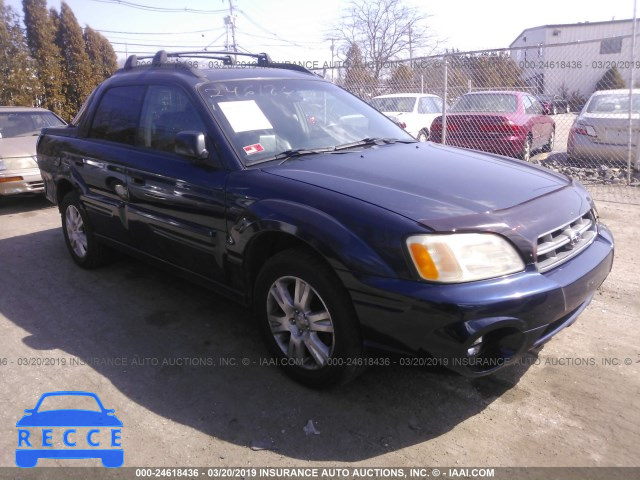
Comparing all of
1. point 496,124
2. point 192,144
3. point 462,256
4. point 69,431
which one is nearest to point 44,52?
point 496,124

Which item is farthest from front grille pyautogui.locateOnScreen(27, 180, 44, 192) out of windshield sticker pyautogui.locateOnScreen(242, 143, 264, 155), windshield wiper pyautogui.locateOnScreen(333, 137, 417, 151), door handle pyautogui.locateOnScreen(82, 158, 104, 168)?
windshield wiper pyautogui.locateOnScreen(333, 137, 417, 151)

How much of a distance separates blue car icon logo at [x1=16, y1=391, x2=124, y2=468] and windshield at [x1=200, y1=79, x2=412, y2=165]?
5.44 ft

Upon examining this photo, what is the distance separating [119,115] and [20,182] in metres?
4.41

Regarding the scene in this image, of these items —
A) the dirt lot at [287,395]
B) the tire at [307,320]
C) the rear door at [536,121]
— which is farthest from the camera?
the rear door at [536,121]

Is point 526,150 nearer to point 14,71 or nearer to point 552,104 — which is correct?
point 552,104

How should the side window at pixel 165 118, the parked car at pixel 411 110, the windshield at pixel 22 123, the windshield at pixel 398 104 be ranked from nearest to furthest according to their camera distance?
1. the side window at pixel 165 118
2. the windshield at pixel 22 123
3. the parked car at pixel 411 110
4. the windshield at pixel 398 104

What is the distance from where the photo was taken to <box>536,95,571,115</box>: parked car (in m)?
11.1

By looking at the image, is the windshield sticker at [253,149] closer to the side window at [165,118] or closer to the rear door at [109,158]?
the side window at [165,118]

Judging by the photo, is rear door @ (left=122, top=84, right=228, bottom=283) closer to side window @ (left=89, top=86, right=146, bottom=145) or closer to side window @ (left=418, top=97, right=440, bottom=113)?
side window @ (left=89, top=86, right=146, bottom=145)

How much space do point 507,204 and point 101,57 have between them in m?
19.8

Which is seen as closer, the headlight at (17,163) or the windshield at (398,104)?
the headlight at (17,163)

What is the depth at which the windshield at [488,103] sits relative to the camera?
9844 mm

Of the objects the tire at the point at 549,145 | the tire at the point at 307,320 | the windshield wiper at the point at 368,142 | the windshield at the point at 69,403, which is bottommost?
the windshield at the point at 69,403

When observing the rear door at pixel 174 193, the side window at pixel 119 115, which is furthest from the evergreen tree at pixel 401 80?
the rear door at pixel 174 193
